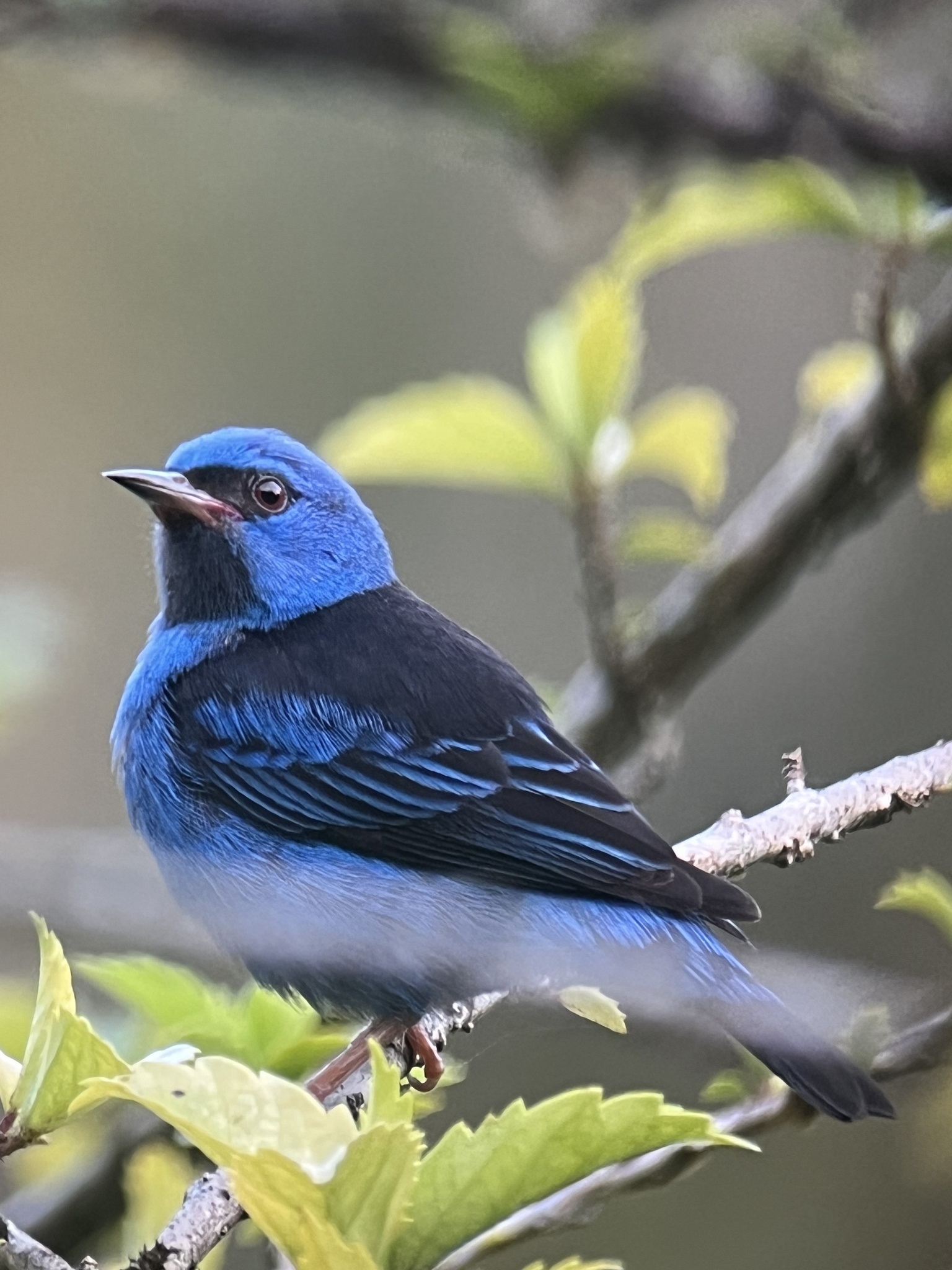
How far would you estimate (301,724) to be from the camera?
3699 mm

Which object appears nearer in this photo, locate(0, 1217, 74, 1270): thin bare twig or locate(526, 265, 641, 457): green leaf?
locate(0, 1217, 74, 1270): thin bare twig

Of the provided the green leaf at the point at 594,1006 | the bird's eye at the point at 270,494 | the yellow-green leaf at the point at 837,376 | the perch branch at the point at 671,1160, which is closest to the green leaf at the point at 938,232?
the yellow-green leaf at the point at 837,376

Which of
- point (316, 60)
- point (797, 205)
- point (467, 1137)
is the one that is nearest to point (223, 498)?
point (316, 60)

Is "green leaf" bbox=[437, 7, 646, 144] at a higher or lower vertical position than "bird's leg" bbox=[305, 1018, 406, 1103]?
higher

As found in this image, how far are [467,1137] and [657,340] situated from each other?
7.01 metres

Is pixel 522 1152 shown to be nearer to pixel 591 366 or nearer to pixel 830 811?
pixel 830 811

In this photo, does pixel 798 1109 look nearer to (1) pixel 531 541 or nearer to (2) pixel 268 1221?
(2) pixel 268 1221

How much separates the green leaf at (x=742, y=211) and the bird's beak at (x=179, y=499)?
1.26 metres

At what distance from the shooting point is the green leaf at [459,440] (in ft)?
11.7

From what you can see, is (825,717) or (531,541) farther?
(531,541)

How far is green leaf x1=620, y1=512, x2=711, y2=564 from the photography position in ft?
11.9

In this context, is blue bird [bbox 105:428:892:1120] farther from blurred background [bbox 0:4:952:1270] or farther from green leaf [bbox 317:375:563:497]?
green leaf [bbox 317:375:563:497]

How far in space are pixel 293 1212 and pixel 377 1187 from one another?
10 centimetres

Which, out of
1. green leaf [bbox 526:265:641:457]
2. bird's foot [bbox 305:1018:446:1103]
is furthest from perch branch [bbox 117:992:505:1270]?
green leaf [bbox 526:265:641:457]
